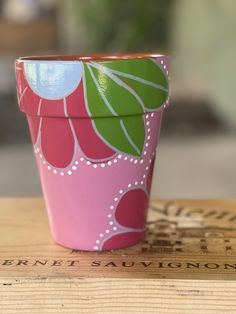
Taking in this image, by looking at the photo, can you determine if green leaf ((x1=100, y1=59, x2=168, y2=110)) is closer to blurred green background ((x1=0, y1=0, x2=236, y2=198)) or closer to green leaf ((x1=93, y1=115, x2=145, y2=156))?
green leaf ((x1=93, y1=115, x2=145, y2=156))

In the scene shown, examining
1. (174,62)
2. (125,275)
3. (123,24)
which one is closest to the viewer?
(125,275)

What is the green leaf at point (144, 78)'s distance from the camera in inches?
17.2

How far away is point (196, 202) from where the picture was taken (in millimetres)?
621

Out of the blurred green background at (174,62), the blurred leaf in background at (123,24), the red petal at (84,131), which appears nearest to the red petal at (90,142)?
the red petal at (84,131)

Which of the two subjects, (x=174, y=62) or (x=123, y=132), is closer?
(x=123, y=132)

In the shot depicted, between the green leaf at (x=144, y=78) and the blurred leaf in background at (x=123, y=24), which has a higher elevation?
the green leaf at (x=144, y=78)

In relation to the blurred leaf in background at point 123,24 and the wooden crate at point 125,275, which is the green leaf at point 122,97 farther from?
the blurred leaf in background at point 123,24

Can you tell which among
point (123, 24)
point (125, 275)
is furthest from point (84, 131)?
point (123, 24)

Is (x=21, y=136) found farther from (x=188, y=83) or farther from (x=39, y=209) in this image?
(x=39, y=209)

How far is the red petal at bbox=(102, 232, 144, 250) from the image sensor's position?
49 centimetres

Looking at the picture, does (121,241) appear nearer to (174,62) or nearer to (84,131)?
(84,131)

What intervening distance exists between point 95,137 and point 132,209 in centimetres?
8

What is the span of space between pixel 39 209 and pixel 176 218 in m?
0.15

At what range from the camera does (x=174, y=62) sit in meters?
3.50
